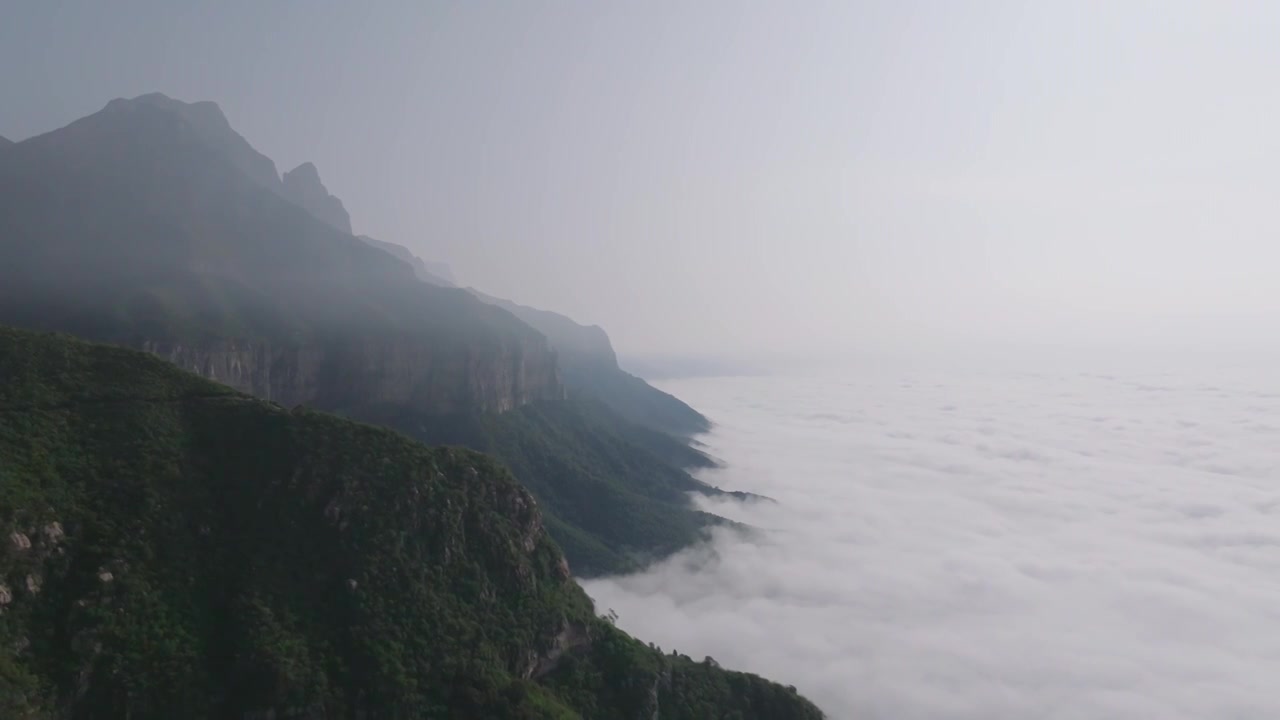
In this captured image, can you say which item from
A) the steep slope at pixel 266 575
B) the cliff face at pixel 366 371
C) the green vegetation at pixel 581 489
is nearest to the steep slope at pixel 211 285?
the cliff face at pixel 366 371

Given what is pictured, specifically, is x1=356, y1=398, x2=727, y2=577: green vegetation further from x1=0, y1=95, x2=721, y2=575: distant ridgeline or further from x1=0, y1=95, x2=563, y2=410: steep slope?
x1=0, y1=95, x2=563, y2=410: steep slope

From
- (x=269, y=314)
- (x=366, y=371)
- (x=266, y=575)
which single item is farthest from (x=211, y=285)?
(x=266, y=575)

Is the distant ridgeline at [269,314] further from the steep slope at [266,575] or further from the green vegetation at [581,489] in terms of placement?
the steep slope at [266,575]

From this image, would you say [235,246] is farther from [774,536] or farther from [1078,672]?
[1078,672]

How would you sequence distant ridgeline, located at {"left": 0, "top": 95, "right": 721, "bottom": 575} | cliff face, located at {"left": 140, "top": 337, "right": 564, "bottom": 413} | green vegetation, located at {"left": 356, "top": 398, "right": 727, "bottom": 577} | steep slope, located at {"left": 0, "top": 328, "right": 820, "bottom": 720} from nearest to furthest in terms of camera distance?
1. steep slope, located at {"left": 0, "top": 328, "right": 820, "bottom": 720}
2. cliff face, located at {"left": 140, "top": 337, "right": 564, "bottom": 413}
3. distant ridgeline, located at {"left": 0, "top": 95, "right": 721, "bottom": 575}
4. green vegetation, located at {"left": 356, "top": 398, "right": 727, "bottom": 577}

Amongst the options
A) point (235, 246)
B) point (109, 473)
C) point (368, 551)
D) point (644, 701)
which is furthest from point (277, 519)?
point (235, 246)

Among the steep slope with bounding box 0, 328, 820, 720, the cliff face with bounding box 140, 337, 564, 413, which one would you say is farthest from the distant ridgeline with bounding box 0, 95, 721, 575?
the steep slope with bounding box 0, 328, 820, 720

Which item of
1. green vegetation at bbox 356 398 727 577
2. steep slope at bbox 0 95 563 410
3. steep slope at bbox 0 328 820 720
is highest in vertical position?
steep slope at bbox 0 95 563 410
